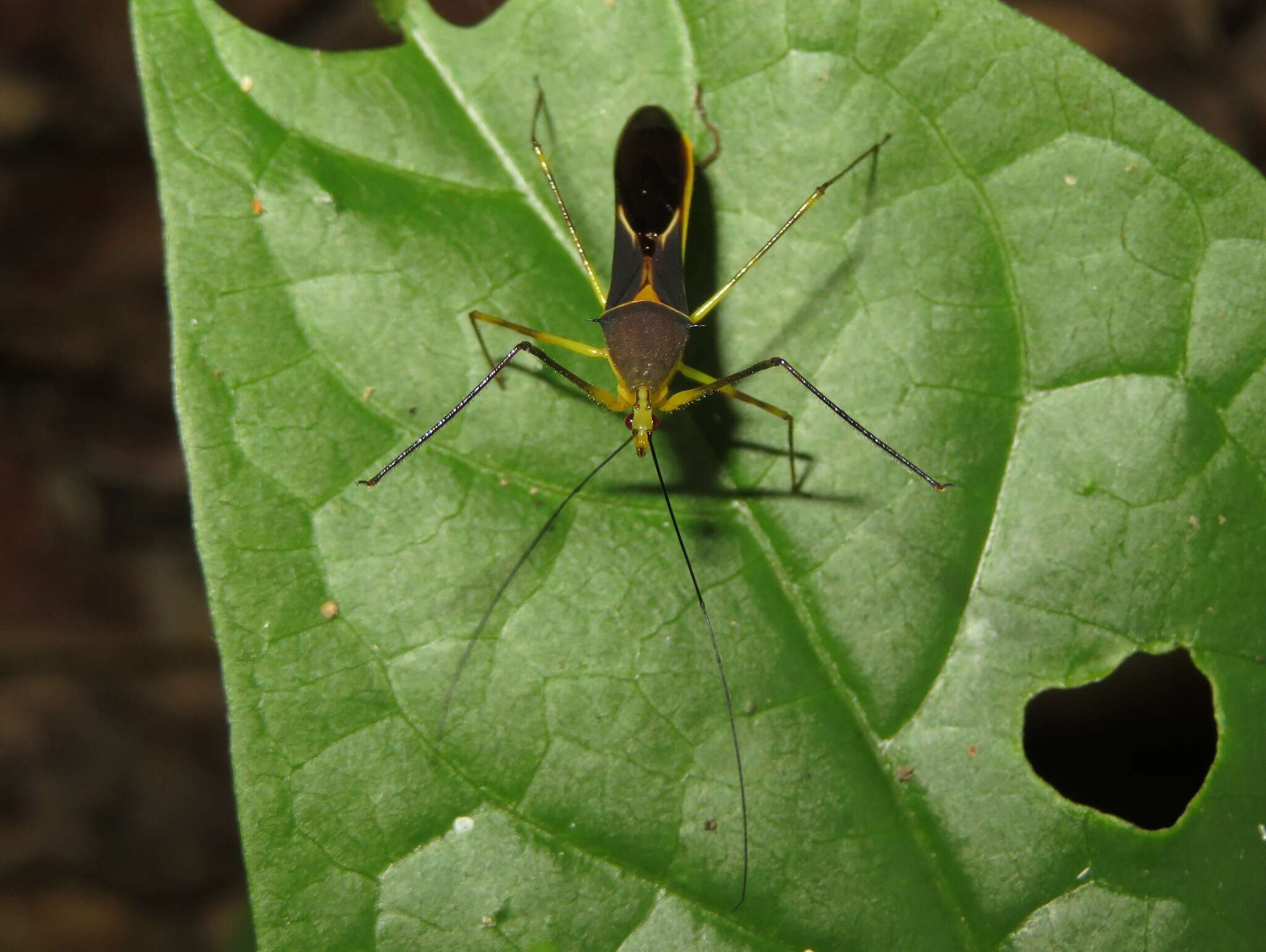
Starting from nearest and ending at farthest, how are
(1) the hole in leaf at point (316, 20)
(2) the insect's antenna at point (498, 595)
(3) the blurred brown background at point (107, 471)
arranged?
1. (2) the insect's antenna at point (498, 595)
2. (3) the blurred brown background at point (107, 471)
3. (1) the hole in leaf at point (316, 20)

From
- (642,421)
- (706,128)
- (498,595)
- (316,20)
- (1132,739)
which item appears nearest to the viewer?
(498,595)

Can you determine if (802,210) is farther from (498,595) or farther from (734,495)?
(498,595)

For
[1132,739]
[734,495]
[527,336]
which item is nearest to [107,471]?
[527,336]

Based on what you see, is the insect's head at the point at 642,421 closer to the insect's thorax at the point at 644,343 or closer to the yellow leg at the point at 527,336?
the insect's thorax at the point at 644,343

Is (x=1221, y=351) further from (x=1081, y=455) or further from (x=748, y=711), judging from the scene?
(x=748, y=711)

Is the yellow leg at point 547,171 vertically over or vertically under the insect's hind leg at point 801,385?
over

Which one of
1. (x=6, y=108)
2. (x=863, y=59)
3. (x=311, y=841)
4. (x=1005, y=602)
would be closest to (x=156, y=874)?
(x=311, y=841)

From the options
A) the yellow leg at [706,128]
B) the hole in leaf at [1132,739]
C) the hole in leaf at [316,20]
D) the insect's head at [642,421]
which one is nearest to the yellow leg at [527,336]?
the insect's head at [642,421]
